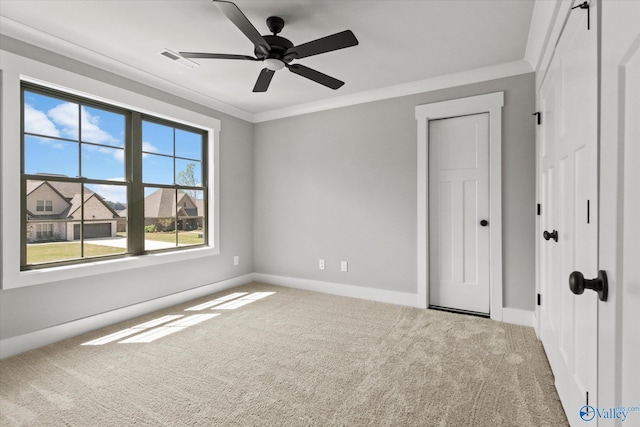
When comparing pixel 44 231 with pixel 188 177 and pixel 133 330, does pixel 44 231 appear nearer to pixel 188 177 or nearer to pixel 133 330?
pixel 133 330

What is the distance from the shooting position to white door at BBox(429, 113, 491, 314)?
3248mm

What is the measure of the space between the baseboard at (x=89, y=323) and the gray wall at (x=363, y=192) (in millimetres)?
1208

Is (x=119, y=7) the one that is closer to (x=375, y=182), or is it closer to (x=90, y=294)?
(x=90, y=294)

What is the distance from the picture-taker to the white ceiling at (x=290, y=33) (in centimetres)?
220

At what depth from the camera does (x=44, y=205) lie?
2.69 meters

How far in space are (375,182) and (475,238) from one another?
1278 millimetres

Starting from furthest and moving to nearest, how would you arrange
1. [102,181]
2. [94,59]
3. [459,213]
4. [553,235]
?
[459,213]
[102,181]
[94,59]
[553,235]

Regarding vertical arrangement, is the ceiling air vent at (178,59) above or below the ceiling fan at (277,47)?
above

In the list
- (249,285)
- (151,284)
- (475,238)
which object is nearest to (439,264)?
(475,238)

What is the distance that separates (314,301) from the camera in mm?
3777

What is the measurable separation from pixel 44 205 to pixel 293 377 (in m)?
2.59

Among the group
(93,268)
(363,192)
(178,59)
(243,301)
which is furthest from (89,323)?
(363,192)

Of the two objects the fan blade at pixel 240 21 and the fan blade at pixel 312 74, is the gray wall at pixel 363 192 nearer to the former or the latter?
the fan blade at pixel 312 74

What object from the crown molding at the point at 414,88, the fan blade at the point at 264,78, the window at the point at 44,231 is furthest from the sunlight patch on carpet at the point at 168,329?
the crown molding at the point at 414,88
